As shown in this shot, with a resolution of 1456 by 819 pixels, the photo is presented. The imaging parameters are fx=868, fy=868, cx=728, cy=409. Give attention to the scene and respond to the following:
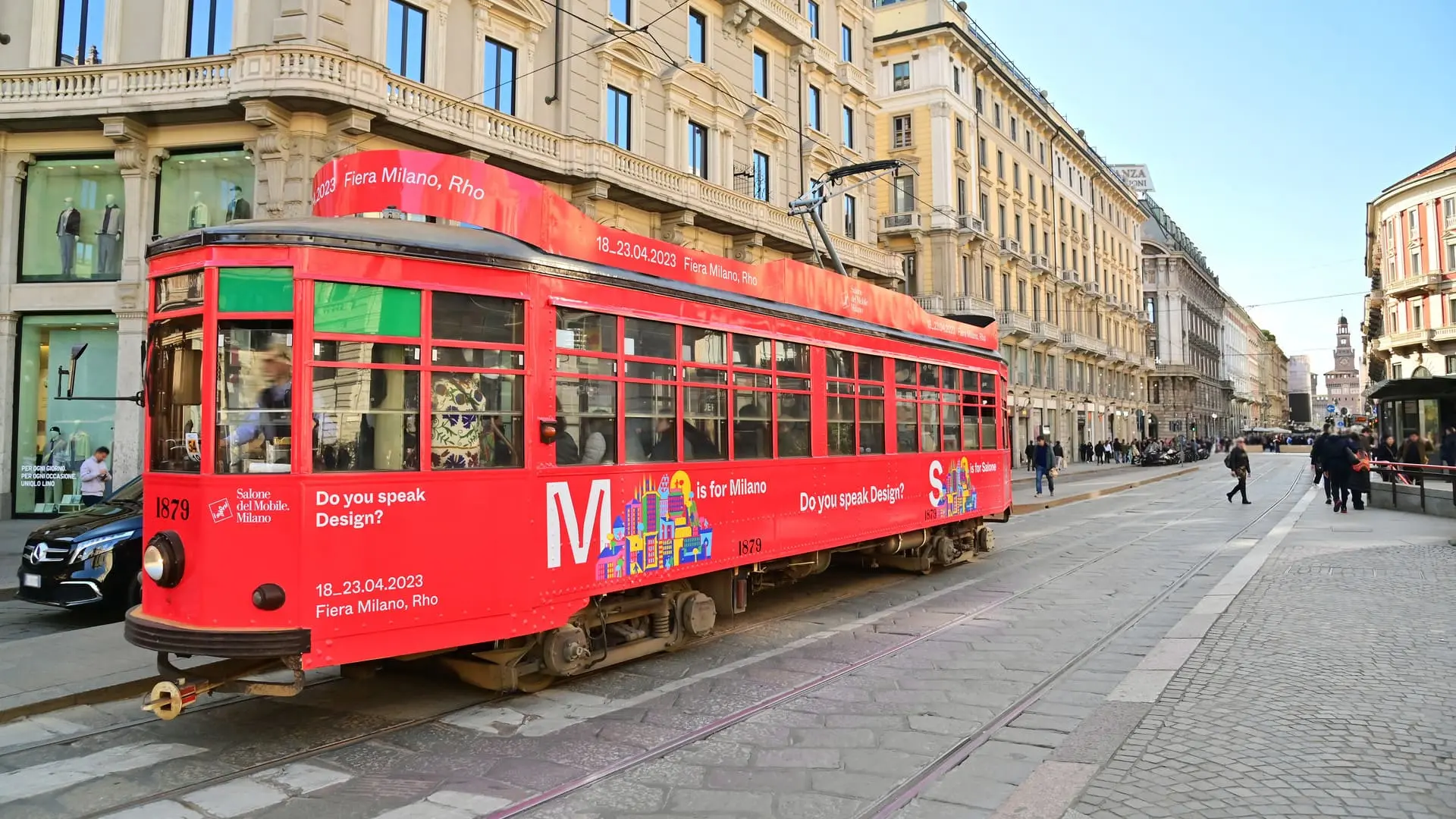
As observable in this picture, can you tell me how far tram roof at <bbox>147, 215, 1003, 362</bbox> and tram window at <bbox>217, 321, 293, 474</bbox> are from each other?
0.49 metres

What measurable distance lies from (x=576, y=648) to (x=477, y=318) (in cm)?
225

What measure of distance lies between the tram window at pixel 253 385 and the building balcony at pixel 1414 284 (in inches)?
2420

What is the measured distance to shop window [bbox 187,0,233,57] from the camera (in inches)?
626

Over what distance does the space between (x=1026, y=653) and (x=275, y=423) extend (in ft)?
18.3

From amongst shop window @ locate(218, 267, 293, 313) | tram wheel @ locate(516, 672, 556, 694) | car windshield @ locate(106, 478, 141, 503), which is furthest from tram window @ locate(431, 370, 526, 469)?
car windshield @ locate(106, 478, 141, 503)

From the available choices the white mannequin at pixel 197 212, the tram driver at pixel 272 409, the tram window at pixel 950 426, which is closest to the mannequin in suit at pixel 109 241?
the white mannequin at pixel 197 212

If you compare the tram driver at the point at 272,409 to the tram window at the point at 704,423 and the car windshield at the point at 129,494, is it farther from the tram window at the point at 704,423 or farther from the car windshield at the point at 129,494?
the car windshield at the point at 129,494

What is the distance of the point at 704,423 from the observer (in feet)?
22.8

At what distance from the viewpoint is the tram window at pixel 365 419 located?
15.9ft

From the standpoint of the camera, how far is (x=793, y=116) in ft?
87.5

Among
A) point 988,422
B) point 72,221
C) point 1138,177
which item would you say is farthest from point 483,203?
point 1138,177

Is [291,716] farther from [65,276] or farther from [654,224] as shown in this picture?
[654,224]

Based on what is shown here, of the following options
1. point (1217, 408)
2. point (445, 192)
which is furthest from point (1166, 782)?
point (1217, 408)

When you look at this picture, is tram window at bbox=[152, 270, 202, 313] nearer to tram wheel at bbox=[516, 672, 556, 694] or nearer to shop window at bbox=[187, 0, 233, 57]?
tram wheel at bbox=[516, 672, 556, 694]
